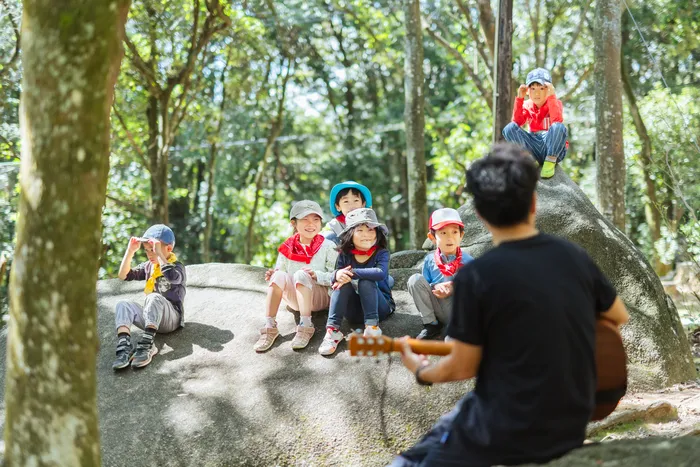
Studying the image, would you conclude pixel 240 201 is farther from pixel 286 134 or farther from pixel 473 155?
pixel 473 155

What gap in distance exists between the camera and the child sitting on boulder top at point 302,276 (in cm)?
586

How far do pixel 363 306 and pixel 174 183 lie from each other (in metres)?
16.5

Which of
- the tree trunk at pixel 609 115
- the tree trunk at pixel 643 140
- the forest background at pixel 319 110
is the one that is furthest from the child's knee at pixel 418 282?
the tree trunk at pixel 643 140

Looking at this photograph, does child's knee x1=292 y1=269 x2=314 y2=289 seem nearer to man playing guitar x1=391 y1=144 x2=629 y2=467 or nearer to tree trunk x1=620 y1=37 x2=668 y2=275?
man playing guitar x1=391 y1=144 x2=629 y2=467

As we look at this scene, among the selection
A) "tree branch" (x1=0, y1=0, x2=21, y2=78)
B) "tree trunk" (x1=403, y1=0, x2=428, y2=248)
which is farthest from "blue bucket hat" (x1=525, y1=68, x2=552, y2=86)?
"tree branch" (x1=0, y1=0, x2=21, y2=78)

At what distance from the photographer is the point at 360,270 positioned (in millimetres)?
5574

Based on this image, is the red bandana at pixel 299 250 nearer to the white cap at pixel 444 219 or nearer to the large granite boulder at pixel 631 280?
the white cap at pixel 444 219

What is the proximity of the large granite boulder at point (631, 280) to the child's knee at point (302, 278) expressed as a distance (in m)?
1.68

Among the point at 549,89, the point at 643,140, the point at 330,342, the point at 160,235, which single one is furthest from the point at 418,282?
the point at 643,140

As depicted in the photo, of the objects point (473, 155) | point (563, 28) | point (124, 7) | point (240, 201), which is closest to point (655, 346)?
point (124, 7)

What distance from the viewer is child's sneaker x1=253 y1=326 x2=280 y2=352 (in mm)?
5902

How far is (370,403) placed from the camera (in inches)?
205

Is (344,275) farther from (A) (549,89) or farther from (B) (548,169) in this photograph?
(A) (549,89)

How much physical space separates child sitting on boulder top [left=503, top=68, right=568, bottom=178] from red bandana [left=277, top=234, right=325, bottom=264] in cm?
223
